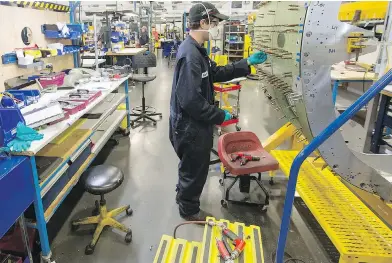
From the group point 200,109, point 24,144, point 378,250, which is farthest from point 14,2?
point 378,250

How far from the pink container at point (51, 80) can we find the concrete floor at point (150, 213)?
3.74ft

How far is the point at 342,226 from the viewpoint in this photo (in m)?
1.80

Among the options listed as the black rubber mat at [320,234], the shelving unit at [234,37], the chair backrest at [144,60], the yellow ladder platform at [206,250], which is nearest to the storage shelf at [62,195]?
the yellow ladder platform at [206,250]

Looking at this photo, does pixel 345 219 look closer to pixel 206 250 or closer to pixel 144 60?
pixel 206 250

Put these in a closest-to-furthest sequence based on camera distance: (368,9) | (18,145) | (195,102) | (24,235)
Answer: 1. (18,145)
2. (24,235)
3. (195,102)
4. (368,9)

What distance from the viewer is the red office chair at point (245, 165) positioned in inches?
98.4

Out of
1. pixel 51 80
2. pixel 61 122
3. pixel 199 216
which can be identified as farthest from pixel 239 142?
pixel 51 80

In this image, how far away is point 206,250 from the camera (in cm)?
174

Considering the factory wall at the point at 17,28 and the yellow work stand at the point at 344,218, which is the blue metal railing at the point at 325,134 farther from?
the factory wall at the point at 17,28

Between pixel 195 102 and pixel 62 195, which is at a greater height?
pixel 195 102

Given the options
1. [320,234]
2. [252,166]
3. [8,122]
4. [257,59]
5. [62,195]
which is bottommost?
[320,234]

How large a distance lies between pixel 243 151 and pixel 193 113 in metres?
1.01

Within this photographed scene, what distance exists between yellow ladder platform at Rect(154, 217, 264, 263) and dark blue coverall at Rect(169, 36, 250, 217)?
571 mm

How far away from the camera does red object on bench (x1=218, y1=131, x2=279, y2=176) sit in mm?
2480
